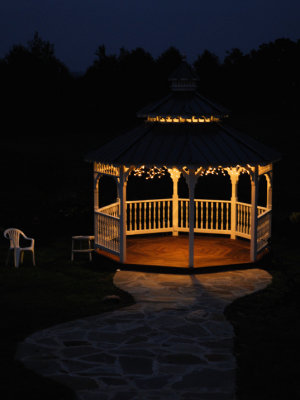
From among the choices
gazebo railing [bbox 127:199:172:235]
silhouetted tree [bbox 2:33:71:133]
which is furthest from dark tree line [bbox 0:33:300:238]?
gazebo railing [bbox 127:199:172:235]

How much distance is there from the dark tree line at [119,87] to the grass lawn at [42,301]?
23.8 meters

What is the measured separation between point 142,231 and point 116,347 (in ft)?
29.1

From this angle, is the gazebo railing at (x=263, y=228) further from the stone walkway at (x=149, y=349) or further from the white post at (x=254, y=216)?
the stone walkway at (x=149, y=349)

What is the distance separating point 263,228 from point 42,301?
6.63 meters

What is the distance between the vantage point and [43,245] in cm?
1947

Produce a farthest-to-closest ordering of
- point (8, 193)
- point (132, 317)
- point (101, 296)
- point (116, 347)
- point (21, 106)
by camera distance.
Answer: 1. point (21, 106)
2. point (8, 193)
3. point (101, 296)
4. point (132, 317)
5. point (116, 347)

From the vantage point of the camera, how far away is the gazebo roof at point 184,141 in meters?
15.6

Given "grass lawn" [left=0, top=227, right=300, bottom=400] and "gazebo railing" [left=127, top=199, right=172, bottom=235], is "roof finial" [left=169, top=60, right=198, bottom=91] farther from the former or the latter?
"grass lawn" [left=0, top=227, right=300, bottom=400]

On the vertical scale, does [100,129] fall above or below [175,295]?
above

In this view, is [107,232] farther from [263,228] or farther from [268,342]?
[268,342]

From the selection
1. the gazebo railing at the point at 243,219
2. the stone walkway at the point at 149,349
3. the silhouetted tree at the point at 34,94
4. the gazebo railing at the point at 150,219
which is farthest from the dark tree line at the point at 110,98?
the stone walkway at the point at 149,349

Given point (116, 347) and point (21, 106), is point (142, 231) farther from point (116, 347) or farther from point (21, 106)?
point (21, 106)

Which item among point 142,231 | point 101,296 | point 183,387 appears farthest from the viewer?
point 142,231

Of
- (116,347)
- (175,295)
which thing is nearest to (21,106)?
(175,295)
